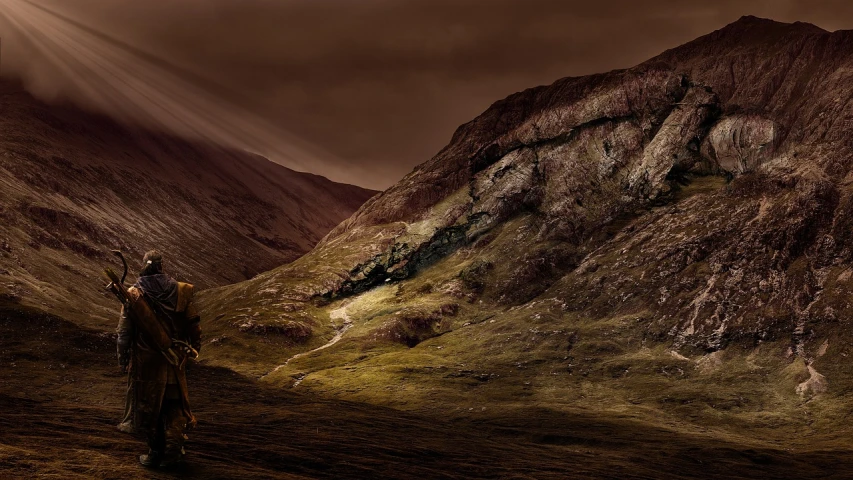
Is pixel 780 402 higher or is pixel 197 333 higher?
pixel 197 333

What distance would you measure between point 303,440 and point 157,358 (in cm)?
5083

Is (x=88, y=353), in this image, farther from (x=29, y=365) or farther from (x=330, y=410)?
(x=330, y=410)

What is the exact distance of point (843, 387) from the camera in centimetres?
19100

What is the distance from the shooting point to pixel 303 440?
73688 millimetres

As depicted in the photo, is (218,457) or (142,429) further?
(218,457)

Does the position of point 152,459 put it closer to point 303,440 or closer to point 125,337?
point 125,337

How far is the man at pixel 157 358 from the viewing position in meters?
25.8

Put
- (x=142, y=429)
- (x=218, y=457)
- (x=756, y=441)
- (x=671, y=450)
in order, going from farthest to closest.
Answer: (x=756, y=441) → (x=671, y=450) → (x=218, y=457) → (x=142, y=429)

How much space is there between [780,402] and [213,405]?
155 meters

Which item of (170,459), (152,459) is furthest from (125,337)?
(170,459)

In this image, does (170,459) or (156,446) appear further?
(170,459)

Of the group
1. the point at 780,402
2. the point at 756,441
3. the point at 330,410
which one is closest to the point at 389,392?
the point at 330,410

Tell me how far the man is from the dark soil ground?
1.62 meters

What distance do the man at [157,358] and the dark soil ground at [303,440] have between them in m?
1.62
